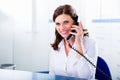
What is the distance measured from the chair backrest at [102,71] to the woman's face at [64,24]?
0.41m

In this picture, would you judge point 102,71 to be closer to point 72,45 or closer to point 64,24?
point 72,45

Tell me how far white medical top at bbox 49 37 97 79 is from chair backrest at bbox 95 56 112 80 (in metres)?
0.06

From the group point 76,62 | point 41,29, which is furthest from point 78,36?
point 41,29

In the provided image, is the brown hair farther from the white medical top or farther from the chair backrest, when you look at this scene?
the chair backrest

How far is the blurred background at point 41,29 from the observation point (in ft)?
6.73

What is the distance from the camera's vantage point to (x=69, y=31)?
2076mm

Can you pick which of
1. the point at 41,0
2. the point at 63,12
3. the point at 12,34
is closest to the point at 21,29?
the point at 12,34

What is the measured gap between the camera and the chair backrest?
2.04m

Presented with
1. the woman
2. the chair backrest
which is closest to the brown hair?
the woman

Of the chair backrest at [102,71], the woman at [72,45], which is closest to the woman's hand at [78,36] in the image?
the woman at [72,45]

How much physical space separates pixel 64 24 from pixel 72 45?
22cm

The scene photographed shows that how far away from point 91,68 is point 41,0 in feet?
3.87

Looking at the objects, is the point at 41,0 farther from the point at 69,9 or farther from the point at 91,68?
the point at 91,68

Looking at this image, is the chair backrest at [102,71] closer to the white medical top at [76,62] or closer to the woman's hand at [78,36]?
the white medical top at [76,62]
